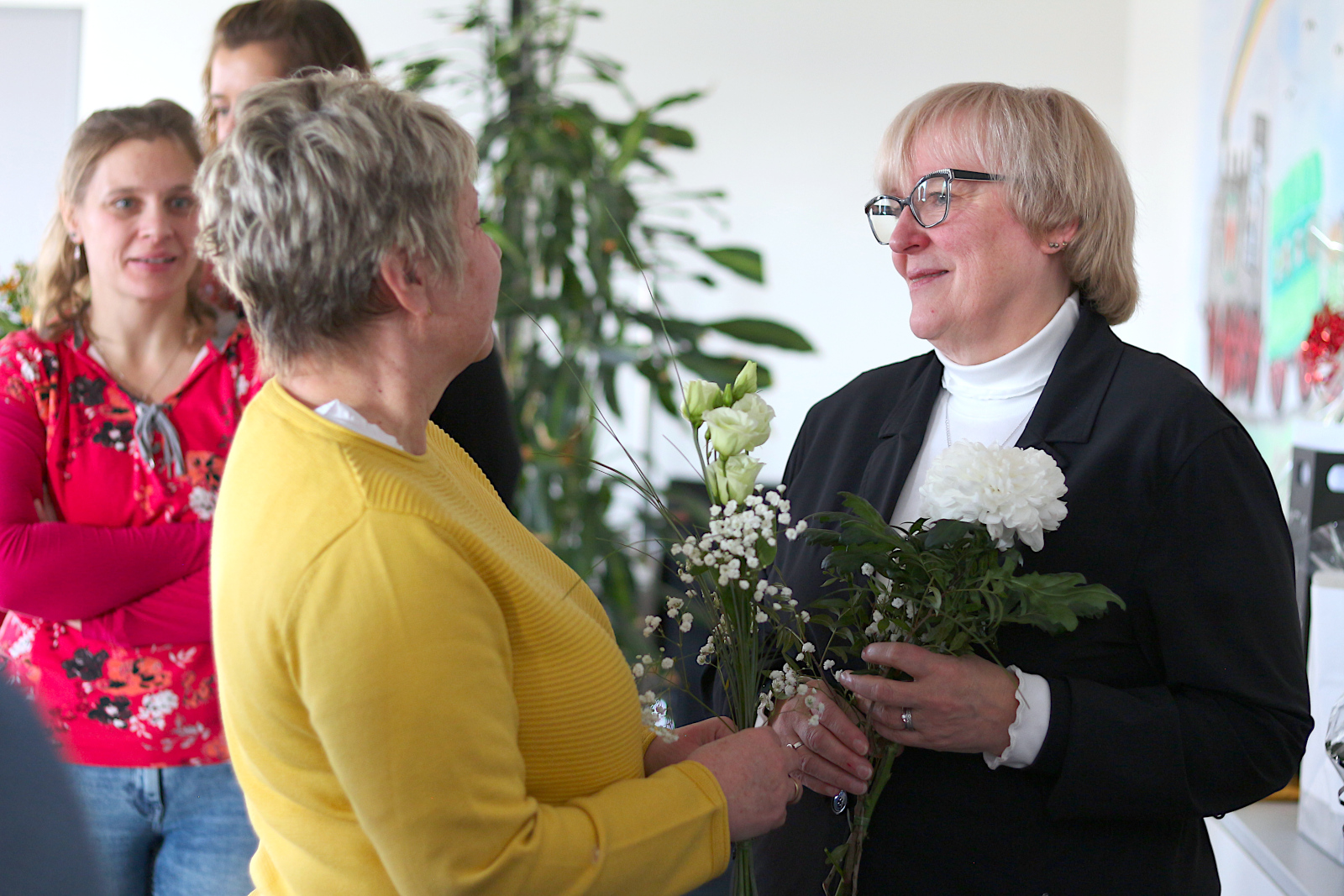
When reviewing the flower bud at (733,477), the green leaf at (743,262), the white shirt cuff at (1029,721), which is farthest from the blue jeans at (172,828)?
the green leaf at (743,262)

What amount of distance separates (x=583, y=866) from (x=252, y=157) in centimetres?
69

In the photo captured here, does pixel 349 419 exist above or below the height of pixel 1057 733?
above

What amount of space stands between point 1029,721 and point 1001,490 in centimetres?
30

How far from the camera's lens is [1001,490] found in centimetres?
104

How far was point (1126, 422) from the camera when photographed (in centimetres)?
128

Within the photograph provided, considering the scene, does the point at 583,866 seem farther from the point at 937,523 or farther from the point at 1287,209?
the point at 1287,209

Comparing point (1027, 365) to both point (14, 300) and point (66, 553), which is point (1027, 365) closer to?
point (66, 553)

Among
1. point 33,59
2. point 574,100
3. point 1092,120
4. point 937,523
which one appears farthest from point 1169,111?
point 33,59

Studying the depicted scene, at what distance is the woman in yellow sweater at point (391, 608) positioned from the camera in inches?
33.0

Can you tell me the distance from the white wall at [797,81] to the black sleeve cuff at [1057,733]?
3948mm

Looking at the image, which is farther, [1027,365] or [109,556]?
[109,556]

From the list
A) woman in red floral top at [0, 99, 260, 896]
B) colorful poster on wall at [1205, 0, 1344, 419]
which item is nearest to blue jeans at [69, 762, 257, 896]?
woman in red floral top at [0, 99, 260, 896]

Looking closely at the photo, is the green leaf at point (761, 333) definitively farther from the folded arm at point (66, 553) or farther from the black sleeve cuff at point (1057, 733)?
the black sleeve cuff at point (1057, 733)

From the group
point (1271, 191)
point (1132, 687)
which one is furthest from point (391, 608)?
point (1271, 191)
